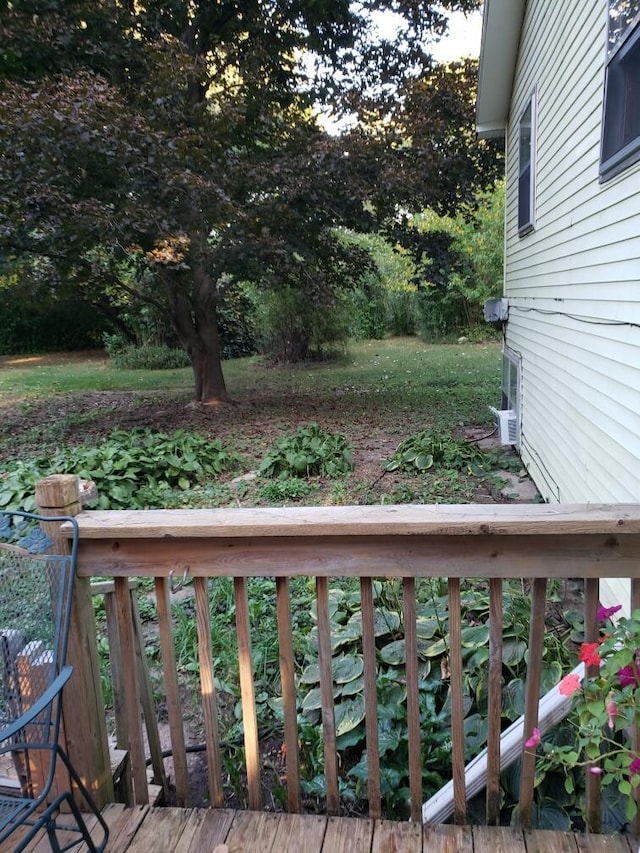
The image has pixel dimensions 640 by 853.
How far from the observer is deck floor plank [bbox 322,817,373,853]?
5.06 feet

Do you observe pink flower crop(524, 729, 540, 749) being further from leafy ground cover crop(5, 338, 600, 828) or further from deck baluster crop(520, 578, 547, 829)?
leafy ground cover crop(5, 338, 600, 828)

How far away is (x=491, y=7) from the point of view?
21.6 ft

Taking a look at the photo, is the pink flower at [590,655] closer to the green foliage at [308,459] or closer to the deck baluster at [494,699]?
the deck baluster at [494,699]

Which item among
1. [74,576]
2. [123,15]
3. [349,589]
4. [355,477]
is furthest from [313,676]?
[123,15]

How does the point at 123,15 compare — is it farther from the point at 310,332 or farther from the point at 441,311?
the point at 441,311

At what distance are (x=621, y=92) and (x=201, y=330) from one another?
808 centimetres

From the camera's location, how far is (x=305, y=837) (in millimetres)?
1582

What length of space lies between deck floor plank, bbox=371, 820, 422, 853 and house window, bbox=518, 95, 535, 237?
5859 mm

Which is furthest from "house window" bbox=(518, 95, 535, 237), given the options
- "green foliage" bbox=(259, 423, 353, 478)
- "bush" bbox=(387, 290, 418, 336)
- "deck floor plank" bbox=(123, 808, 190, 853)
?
"bush" bbox=(387, 290, 418, 336)

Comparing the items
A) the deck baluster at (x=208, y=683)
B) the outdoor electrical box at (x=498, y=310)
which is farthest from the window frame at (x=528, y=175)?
the deck baluster at (x=208, y=683)

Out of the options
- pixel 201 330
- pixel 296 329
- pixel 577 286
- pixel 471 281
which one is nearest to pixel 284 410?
pixel 201 330

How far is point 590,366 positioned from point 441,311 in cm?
1794

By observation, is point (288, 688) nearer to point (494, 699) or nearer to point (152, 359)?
point (494, 699)

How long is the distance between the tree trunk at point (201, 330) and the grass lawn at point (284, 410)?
39 centimetres
